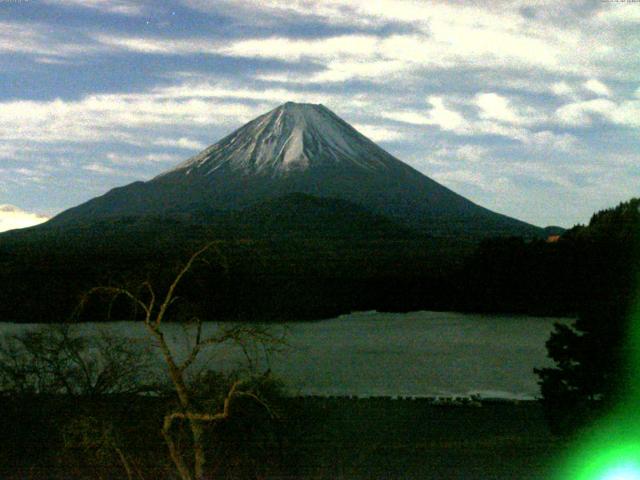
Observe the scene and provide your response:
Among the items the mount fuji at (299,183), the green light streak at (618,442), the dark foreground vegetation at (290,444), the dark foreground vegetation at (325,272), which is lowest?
the dark foreground vegetation at (290,444)

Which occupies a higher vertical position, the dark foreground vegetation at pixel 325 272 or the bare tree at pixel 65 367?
the dark foreground vegetation at pixel 325 272

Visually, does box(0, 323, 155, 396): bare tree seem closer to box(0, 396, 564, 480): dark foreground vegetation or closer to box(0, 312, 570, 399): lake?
box(0, 396, 564, 480): dark foreground vegetation

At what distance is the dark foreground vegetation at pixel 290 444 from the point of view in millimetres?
5812

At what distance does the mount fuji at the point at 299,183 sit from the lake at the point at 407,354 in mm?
12870

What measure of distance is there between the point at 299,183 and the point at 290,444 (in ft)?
105

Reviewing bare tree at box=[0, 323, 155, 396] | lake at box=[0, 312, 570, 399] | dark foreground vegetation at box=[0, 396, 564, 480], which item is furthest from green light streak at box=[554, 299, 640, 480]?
bare tree at box=[0, 323, 155, 396]

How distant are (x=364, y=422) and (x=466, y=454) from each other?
1.41 metres

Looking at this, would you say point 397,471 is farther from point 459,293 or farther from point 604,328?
point 459,293

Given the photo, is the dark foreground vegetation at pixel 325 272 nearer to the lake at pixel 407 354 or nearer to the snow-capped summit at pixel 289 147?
the lake at pixel 407 354

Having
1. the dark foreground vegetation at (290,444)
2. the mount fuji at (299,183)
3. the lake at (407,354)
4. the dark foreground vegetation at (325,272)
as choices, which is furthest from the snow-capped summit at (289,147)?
the dark foreground vegetation at (290,444)

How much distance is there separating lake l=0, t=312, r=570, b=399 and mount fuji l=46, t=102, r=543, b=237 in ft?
42.2

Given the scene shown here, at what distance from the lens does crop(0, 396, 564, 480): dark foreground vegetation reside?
581 cm

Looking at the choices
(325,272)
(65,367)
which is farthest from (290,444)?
(325,272)

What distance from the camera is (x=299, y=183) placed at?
38406mm
